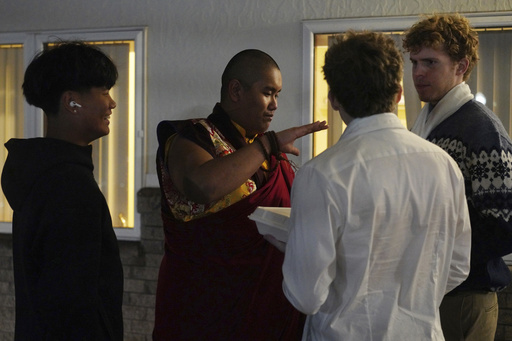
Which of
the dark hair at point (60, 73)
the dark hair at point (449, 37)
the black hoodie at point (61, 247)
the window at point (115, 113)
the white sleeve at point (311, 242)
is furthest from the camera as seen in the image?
the window at point (115, 113)

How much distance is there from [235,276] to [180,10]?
2.65 m

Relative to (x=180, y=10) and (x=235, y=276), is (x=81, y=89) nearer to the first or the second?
(x=235, y=276)

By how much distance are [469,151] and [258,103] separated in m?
0.80

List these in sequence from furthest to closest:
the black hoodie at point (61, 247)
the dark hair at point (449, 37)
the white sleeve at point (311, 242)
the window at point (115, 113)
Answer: the window at point (115, 113) → the dark hair at point (449, 37) → the black hoodie at point (61, 247) → the white sleeve at point (311, 242)

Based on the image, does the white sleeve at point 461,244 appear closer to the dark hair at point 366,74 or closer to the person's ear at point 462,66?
the dark hair at point 366,74

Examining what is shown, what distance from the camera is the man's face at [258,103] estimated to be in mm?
2420

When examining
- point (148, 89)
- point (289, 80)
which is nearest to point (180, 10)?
point (148, 89)

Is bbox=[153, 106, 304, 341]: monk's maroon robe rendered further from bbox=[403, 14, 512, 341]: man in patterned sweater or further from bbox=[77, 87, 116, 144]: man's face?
bbox=[403, 14, 512, 341]: man in patterned sweater

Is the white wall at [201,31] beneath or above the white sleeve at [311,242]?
above

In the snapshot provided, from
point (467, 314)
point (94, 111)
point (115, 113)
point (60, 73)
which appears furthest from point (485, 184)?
point (115, 113)

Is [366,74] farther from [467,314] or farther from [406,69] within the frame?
[406,69]

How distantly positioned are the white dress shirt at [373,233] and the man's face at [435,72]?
0.73 metres

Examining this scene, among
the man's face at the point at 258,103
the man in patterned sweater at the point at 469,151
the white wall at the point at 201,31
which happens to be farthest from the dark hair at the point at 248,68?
the white wall at the point at 201,31

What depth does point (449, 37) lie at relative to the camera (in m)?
2.29
